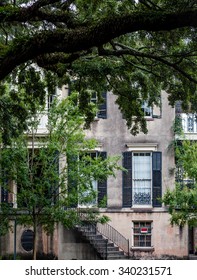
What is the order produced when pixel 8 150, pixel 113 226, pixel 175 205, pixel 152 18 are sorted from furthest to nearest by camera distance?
pixel 113 226
pixel 175 205
pixel 8 150
pixel 152 18

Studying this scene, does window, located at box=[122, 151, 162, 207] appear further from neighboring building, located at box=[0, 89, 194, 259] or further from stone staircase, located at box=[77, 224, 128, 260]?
stone staircase, located at box=[77, 224, 128, 260]

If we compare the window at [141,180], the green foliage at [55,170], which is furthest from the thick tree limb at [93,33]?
the window at [141,180]

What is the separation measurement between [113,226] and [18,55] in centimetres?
2009

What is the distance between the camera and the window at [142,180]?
31.3 meters

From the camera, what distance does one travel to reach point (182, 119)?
107 feet

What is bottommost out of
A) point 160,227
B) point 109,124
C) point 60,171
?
point 160,227

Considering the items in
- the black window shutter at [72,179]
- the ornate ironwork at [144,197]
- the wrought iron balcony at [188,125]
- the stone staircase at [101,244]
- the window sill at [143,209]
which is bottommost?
the stone staircase at [101,244]

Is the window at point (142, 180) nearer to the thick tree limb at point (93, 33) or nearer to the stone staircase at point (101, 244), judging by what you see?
the stone staircase at point (101, 244)

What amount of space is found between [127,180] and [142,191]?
31.6 inches

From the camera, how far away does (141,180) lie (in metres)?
31.3

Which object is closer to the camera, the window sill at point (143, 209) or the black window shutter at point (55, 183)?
the black window shutter at point (55, 183)
